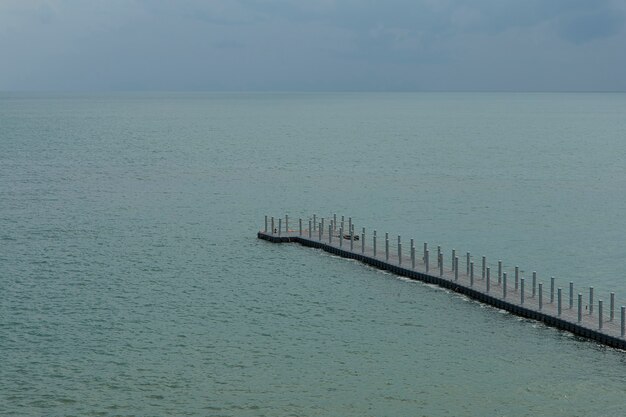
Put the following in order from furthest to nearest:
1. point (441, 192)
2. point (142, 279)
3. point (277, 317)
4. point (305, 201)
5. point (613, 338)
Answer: point (441, 192)
point (305, 201)
point (142, 279)
point (277, 317)
point (613, 338)

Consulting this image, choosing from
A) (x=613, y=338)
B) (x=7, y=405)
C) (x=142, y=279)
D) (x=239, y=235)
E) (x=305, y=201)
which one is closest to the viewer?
(x=7, y=405)

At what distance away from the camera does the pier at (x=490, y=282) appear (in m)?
42.1

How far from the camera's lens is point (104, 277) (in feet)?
180

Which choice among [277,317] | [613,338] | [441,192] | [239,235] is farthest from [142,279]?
[441,192]

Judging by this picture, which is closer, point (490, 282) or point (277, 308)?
point (277, 308)

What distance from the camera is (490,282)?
50.1m

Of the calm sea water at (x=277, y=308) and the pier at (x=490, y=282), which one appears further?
the pier at (x=490, y=282)

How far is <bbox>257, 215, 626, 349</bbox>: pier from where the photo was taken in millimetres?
42062

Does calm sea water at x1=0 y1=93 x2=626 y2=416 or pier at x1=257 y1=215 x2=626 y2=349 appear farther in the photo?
pier at x1=257 y1=215 x2=626 y2=349

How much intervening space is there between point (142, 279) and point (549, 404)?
2704cm

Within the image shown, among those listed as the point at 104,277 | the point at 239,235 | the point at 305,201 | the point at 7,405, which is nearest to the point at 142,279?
the point at 104,277

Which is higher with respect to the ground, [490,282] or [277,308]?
[490,282]

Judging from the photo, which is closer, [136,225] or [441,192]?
[136,225]

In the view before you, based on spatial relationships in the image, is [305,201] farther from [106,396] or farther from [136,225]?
[106,396]
